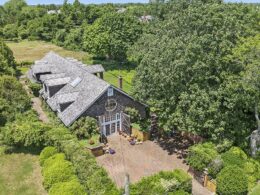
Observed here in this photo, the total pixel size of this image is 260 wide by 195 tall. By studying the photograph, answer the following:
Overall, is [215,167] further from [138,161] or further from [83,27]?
[83,27]

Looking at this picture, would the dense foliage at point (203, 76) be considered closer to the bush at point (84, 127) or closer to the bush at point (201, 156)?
the bush at point (201, 156)

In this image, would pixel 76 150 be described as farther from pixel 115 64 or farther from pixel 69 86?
pixel 115 64

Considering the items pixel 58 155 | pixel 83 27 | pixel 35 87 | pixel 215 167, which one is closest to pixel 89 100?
pixel 58 155

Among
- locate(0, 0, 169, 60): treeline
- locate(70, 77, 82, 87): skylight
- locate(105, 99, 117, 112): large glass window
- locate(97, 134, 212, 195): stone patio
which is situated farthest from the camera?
locate(0, 0, 169, 60): treeline

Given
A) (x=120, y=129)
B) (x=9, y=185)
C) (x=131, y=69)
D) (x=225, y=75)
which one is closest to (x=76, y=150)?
(x=9, y=185)

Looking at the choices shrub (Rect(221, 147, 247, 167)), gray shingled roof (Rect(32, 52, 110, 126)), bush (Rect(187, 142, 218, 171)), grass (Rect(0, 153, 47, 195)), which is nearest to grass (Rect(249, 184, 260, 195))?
shrub (Rect(221, 147, 247, 167))

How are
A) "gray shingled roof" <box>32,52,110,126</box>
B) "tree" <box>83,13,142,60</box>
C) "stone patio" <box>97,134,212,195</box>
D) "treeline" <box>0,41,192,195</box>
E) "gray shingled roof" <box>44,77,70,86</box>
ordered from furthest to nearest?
"tree" <box>83,13,142,60</box>, "gray shingled roof" <box>44,77,70,86</box>, "gray shingled roof" <box>32,52,110,126</box>, "stone patio" <box>97,134,212,195</box>, "treeline" <box>0,41,192,195</box>

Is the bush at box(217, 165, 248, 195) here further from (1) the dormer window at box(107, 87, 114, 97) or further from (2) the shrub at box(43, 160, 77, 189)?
(1) the dormer window at box(107, 87, 114, 97)
